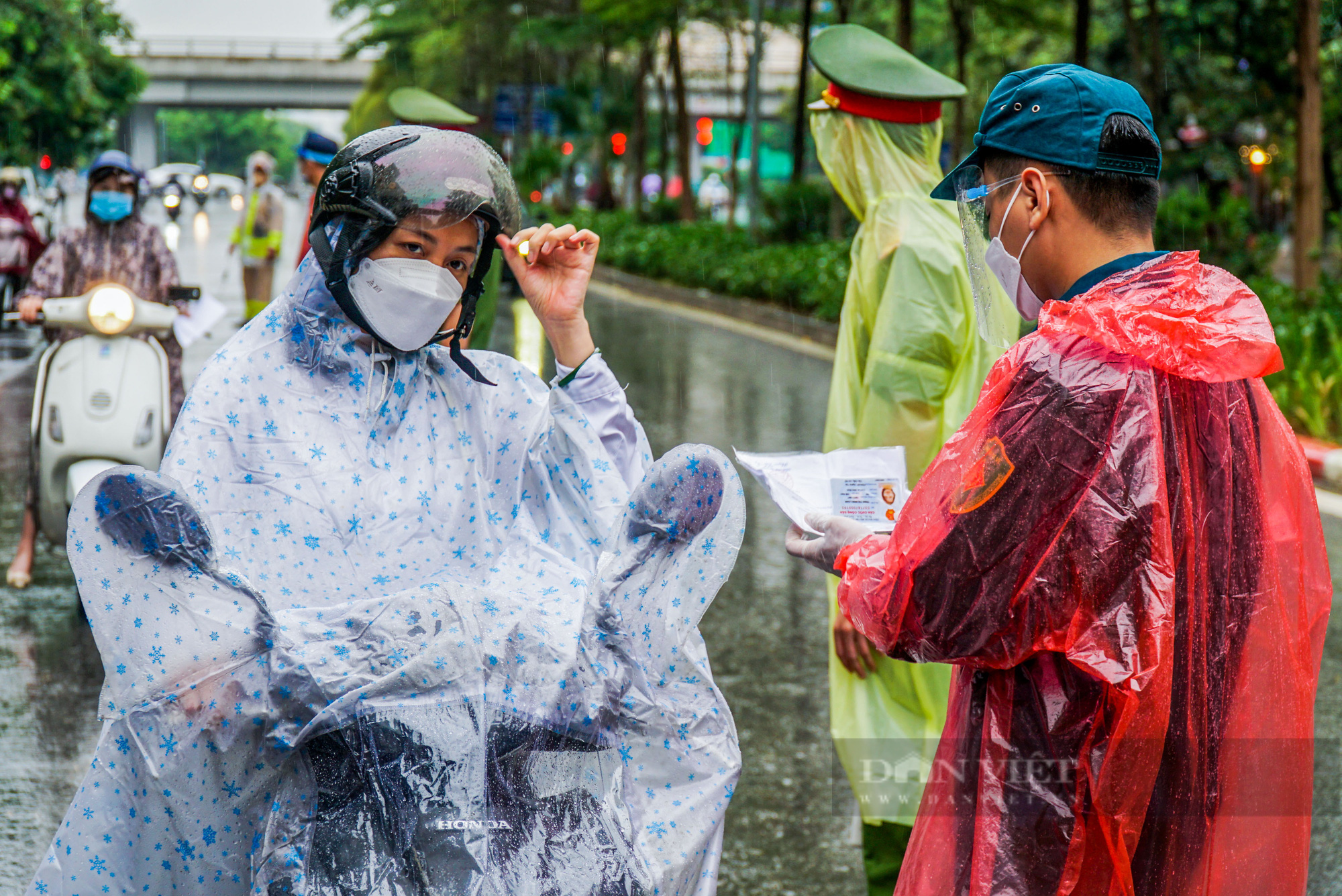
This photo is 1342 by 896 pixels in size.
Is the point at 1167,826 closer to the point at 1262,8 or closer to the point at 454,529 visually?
the point at 454,529

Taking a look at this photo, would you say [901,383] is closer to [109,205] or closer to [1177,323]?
[1177,323]

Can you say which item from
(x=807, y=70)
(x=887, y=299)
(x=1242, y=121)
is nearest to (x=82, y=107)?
(x=807, y=70)

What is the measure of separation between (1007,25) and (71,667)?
592 inches

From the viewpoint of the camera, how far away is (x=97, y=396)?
5320 millimetres

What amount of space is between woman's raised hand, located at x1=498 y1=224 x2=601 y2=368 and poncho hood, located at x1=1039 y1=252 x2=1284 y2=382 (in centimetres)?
95

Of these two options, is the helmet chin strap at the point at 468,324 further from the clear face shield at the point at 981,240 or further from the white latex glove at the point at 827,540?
the clear face shield at the point at 981,240

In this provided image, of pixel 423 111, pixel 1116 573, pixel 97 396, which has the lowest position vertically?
pixel 97 396

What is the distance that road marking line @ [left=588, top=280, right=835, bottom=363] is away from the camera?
45.2 ft

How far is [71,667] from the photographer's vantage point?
4742 millimetres

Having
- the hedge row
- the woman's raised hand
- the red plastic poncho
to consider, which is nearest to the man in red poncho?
the red plastic poncho

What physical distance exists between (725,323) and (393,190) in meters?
14.5

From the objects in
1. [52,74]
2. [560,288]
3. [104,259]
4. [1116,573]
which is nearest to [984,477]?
[1116,573]

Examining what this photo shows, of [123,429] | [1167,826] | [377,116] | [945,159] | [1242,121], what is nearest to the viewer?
[1167,826]

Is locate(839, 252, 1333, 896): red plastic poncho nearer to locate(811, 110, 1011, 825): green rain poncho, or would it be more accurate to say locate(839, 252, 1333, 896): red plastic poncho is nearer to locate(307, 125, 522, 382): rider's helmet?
locate(307, 125, 522, 382): rider's helmet
